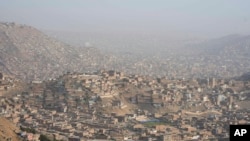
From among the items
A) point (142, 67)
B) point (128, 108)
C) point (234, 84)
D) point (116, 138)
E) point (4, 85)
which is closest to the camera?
point (116, 138)

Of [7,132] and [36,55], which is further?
[36,55]

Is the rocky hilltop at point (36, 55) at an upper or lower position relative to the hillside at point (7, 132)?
upper

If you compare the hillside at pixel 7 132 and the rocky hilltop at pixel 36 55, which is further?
the rocky hilltop at pixel 36 55

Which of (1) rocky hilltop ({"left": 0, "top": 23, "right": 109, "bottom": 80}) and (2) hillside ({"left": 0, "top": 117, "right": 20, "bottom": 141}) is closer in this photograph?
(2) hillside ({"left": 0, "top": 117, "right": 20, "bottom": 141})

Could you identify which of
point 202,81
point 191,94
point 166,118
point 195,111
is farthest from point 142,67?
point 166,118

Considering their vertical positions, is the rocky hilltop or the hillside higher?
the rocky hilltop

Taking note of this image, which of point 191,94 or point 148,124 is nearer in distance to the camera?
point 148,124

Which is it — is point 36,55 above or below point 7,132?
above

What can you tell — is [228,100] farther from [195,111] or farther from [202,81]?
[202,81]
